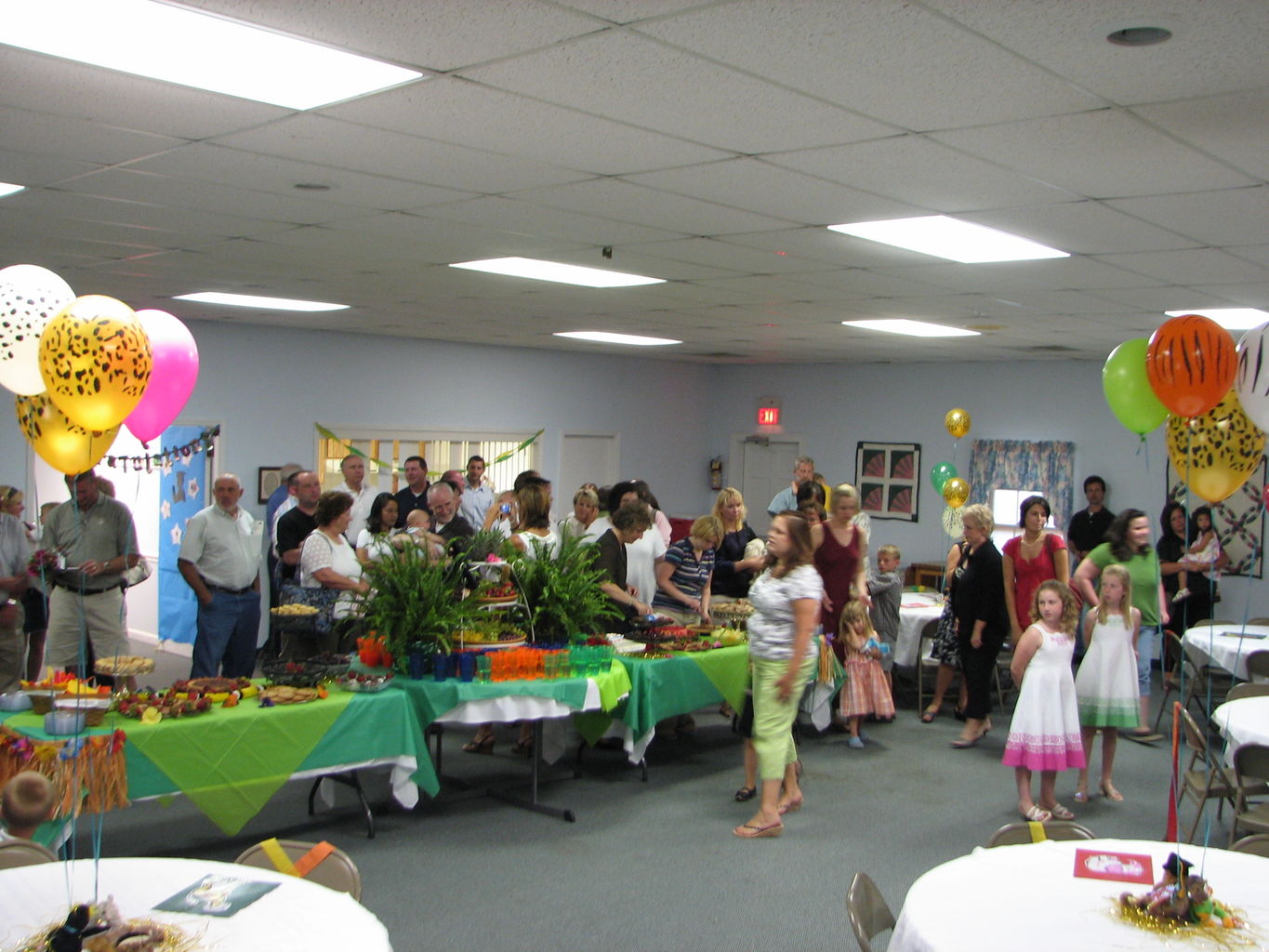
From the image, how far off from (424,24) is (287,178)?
1889 mm

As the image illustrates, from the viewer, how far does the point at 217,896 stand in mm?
3096

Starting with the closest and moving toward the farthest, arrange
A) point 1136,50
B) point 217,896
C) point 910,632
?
point 1136,50 → point 217,896 → point 910,632

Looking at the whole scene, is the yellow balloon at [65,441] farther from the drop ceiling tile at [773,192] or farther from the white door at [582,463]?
the white door at [582,463]

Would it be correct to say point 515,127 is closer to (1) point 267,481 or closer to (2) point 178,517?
(1) point 267,481

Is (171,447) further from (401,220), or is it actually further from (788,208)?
(788,208)

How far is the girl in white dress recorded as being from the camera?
6.22 metres

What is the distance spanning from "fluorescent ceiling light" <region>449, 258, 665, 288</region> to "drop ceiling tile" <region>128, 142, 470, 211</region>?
1625mm

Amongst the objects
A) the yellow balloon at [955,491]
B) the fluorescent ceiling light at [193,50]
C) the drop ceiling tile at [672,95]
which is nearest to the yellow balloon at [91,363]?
the fluorescent ceiling light at [193,50]

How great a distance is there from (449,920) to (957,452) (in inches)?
372

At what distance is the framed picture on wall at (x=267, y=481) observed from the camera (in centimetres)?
1023

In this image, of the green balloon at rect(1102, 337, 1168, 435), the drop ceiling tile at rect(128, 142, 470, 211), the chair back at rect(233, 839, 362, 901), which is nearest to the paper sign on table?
the chair back at rect(233, 839, 362, 901)

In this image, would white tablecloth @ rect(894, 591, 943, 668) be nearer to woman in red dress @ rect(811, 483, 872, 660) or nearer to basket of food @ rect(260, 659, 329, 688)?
woman in red dress @ rect(811, 483, 872, 660)

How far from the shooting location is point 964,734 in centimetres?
763

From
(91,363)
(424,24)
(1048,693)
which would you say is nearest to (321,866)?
(91,363)
